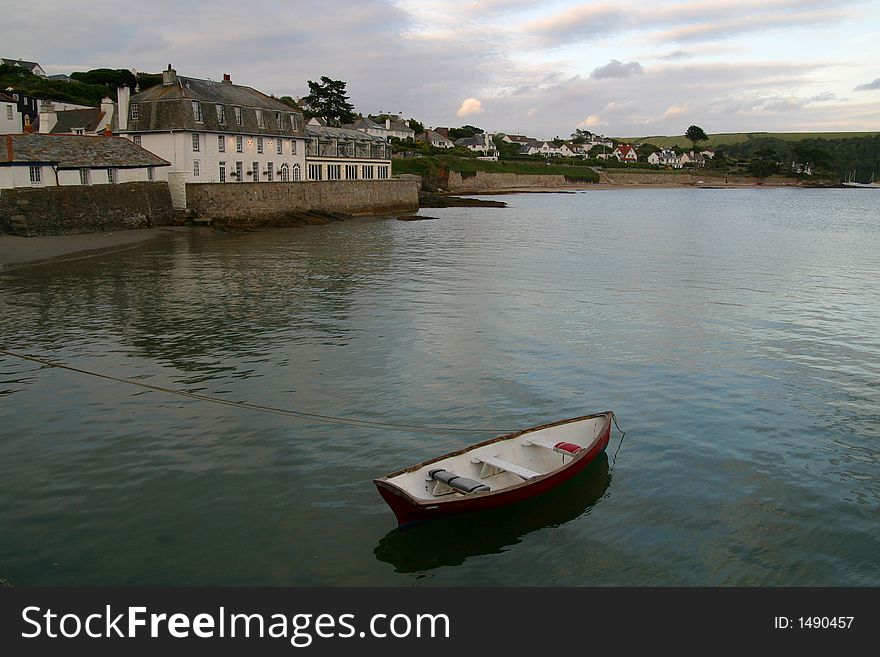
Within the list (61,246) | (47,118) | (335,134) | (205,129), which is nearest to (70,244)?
(61,246)

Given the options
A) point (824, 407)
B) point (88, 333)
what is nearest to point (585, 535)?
point (824, 407)

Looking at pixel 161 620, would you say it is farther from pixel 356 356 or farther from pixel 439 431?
pixel 356 356

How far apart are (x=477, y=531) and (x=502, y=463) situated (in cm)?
139

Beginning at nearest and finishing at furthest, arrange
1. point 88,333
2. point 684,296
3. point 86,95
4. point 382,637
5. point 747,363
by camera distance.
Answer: point 382,637 < point 747,363 < point 88,333 < point 684,296 < point 86,95

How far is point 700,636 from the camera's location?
10.5 metres

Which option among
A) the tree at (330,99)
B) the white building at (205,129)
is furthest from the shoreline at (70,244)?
the tree at (330,99)

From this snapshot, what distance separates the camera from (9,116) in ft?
231

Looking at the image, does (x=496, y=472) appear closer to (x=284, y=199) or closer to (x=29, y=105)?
(x=284, y=199)

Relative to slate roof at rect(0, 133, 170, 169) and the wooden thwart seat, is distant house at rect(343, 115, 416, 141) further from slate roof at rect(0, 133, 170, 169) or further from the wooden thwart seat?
the wooden thwart seat

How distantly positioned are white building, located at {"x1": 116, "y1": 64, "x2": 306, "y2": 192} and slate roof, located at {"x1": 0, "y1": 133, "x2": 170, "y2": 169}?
97.8 inches

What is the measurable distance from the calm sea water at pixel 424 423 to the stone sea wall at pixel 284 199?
2449 cm

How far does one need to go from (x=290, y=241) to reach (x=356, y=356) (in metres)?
35.5

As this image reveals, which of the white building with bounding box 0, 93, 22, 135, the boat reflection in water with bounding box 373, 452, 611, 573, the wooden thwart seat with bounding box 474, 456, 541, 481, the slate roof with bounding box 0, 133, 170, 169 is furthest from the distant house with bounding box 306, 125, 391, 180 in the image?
the boat reflection in water with bounding box 373, 452, 611, 573

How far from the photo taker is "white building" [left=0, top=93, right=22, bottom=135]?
227 feet
